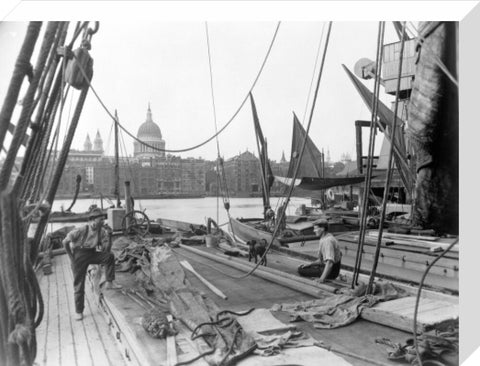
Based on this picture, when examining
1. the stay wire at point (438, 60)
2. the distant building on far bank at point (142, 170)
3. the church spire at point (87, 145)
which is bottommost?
the distant building on far bank at point (142, 170)

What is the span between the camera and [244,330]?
11.7 ft

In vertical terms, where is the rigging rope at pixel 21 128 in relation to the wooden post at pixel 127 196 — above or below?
above

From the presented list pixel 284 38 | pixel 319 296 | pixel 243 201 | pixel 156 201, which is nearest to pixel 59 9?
pixel 284 38

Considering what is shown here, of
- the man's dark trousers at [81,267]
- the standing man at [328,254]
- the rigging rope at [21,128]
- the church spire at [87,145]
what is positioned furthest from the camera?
the standing man at [328,254]

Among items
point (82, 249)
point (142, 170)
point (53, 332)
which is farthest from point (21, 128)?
point (142, 170)

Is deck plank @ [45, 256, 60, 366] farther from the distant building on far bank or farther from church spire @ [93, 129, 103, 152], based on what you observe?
church spire @ [93, 129, 103, 152]

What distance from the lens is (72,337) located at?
3967mm

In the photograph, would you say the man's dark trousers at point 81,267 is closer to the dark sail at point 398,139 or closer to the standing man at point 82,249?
the standing man at point 82,249

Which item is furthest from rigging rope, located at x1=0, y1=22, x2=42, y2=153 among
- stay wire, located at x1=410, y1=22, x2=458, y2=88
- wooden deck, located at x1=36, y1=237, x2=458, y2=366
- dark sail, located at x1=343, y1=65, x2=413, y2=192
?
dark sail, located at x1=343, y1=65, x2=413, y2=192

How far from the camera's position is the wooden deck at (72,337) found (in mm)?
3611

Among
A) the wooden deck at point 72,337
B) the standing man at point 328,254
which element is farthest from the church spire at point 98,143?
the standing man at point 328,254
